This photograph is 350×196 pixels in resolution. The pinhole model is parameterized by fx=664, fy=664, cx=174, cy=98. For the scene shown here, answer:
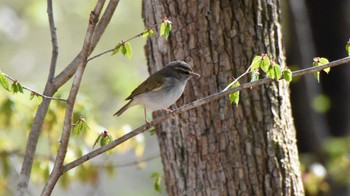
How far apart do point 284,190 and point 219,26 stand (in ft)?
3.88

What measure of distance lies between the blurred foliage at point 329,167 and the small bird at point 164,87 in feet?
10.1

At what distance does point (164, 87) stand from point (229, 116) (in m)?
0.66

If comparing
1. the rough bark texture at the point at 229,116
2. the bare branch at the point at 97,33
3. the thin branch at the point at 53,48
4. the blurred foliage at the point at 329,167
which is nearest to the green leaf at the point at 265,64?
the bare branch at the point at 97,33

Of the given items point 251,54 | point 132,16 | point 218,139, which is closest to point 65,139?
point 218,139

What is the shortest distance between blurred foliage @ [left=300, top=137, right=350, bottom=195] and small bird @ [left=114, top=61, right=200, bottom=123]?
121 inches

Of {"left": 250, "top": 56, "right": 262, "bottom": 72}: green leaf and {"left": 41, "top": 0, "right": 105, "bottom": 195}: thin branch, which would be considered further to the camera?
{"left": 250, "top": 56, "right": 262, "bottom": 72}: green leaf

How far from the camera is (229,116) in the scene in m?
4.42

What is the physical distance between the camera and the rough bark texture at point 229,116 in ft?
14.4

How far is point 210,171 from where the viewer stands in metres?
4.44

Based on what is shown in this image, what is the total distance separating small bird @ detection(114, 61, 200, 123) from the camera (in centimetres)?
445

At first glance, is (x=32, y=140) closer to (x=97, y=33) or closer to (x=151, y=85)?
(x=97, y=33)

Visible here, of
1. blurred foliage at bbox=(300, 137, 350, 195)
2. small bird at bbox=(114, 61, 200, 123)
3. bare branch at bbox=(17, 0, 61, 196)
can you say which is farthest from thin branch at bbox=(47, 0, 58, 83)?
blurred foliage at bbox=(300, 137, 350, 195)

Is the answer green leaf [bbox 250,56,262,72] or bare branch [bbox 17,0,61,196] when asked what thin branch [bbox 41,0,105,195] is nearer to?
bare branch [bbox 17,0,61,196]

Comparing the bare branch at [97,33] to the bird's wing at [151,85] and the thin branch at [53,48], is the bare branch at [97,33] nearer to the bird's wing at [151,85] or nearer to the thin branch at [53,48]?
the thin branch at [53,48]
